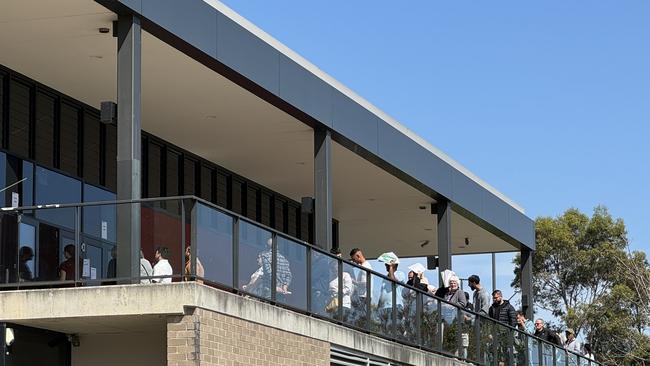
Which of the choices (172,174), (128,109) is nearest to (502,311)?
(172,174)

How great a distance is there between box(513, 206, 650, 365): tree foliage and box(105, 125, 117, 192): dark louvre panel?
4051 cm

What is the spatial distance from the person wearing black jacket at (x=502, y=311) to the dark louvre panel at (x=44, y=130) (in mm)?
10290

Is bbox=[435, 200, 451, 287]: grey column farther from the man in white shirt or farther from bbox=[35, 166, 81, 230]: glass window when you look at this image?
the man in white shirt

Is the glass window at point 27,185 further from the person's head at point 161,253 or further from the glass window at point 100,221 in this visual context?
the person's head at point 161,253

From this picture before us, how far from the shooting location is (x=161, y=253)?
58.0 feet

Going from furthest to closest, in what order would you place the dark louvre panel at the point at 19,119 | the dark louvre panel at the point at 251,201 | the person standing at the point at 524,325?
the dark louvre panel at the point at 251,201 → the person standing at the point at 524,325 → the dark louvre panel at the point at 19,119

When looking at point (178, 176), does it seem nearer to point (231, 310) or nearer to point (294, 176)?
point (294, 176)

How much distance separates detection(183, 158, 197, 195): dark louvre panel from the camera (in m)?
28.3

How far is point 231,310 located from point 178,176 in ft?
34.0

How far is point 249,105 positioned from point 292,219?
9894mm

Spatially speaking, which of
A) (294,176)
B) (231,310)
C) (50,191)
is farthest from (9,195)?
(294,176)

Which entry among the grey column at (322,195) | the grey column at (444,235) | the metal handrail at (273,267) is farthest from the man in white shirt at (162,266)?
the grey column at (444,235)

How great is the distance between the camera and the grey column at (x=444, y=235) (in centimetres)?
3109

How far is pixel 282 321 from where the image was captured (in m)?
19.6
